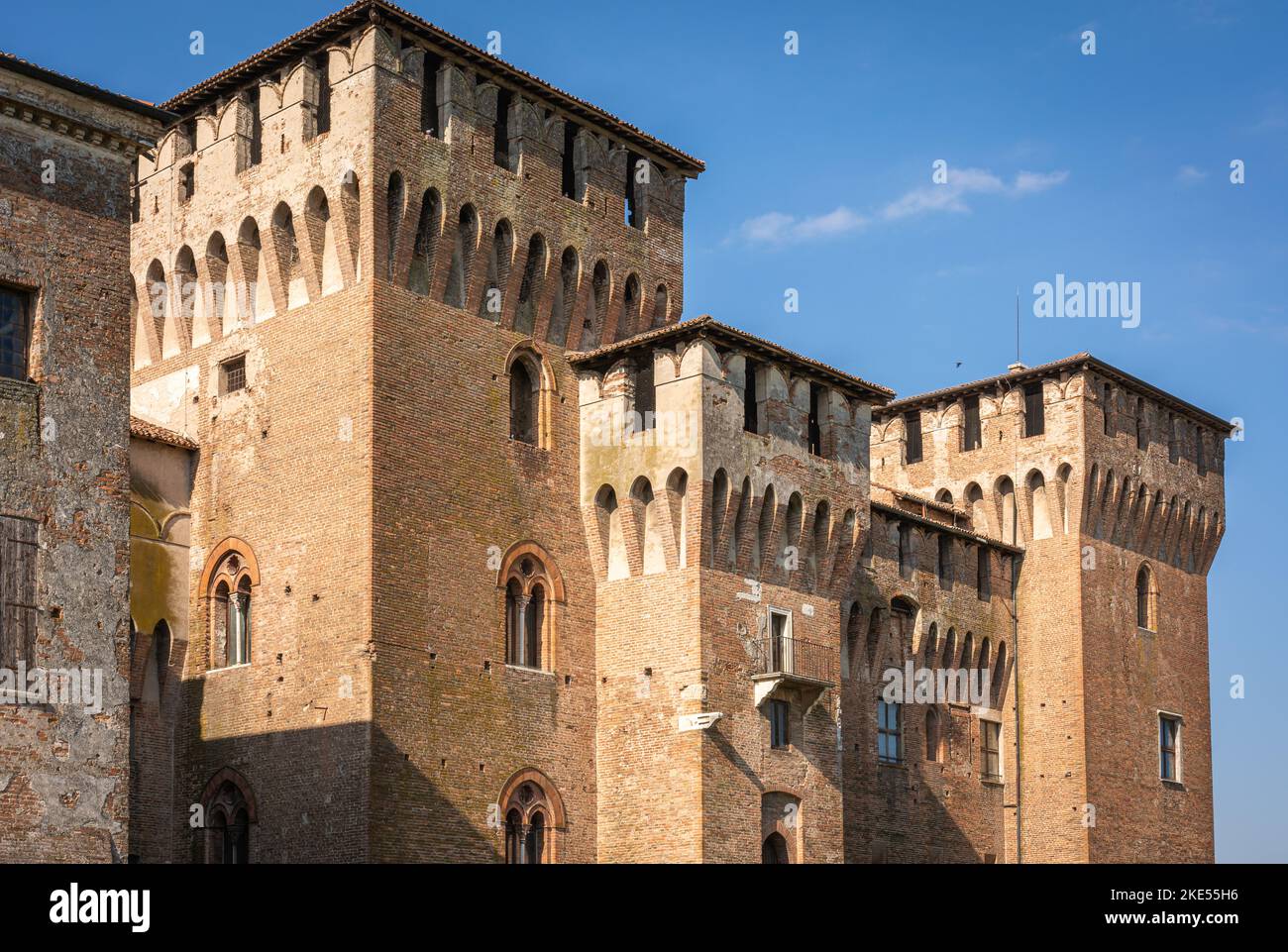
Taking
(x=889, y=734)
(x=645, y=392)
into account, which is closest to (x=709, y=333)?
(x=645, y=392)

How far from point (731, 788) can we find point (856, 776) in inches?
248

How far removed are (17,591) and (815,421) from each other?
53.7ft

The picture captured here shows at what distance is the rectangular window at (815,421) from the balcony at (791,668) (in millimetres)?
3531

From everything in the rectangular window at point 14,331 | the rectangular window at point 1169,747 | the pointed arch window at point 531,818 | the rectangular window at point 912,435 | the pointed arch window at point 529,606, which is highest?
the rectangular window at point 912,435

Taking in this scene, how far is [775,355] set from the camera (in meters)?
32.3

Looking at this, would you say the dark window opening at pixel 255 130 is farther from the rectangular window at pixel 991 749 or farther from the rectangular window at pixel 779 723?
the rectangular window at pixel 991 749

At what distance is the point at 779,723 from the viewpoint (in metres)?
31.7

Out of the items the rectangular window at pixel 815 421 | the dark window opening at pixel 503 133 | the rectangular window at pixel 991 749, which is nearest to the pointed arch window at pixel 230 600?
Result: the dark window opening at pixel 503 133

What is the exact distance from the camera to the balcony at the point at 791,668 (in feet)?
Result: 102

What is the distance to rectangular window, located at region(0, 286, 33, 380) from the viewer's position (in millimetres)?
21438

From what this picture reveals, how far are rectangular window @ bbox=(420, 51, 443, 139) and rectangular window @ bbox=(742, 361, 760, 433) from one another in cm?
640

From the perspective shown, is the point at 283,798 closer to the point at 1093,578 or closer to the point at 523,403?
the point at 523,403
